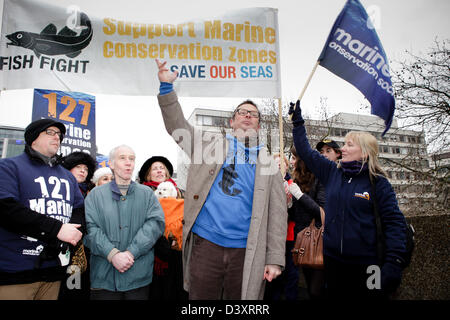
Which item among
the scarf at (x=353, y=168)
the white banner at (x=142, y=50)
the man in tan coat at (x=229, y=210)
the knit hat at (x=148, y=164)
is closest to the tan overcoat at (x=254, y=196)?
the man in tan coat at (x=229, y=210)

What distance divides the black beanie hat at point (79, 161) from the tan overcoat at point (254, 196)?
2423mm

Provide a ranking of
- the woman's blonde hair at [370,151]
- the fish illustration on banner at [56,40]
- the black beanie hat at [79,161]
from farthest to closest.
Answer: the black beanie hat at [79,161]
the fish illustration on banner at [56,40]
the woman's blonde hair at [370,151]

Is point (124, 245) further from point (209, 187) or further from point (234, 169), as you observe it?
point (234, 169)

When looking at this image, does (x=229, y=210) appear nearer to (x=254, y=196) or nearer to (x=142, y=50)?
(x=254, y=196)

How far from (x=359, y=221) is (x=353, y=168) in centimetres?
48

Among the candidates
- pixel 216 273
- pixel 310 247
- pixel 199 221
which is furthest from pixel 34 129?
pixel 310 247

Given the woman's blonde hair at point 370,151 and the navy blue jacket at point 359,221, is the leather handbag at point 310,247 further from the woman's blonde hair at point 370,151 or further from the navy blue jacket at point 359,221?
the woman's blonde hair at point 370,151

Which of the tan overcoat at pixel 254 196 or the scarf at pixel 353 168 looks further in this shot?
the scarf at pixel 353 168

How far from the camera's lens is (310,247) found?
10.3 feet

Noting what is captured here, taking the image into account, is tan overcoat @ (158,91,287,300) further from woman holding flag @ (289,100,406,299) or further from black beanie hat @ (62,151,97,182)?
black beanie hat @ (62,151,97,182)

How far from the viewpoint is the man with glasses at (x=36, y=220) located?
208 centimetres

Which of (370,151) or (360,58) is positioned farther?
(360,58)

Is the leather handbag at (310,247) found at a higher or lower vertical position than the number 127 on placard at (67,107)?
lower
